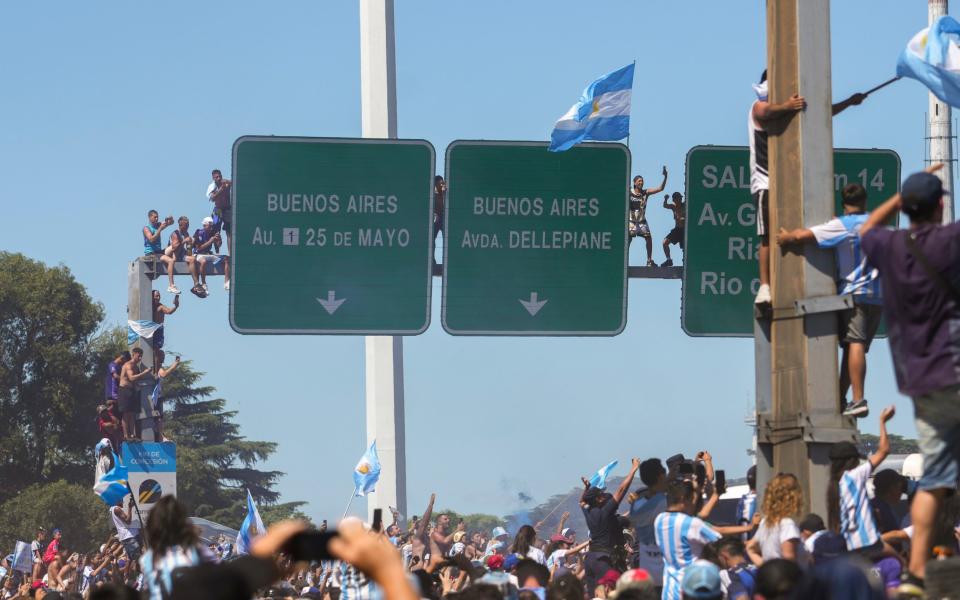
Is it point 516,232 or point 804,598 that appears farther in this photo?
point 516,232

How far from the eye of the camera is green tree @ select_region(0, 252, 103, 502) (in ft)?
225

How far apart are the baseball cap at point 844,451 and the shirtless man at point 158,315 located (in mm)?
17630

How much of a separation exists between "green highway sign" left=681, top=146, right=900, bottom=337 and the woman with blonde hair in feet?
35.6

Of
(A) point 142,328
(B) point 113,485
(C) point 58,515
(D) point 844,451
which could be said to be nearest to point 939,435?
(D) point 844,451

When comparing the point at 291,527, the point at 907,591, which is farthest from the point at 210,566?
the point at 907,591

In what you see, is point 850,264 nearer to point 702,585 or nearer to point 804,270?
point 804,270

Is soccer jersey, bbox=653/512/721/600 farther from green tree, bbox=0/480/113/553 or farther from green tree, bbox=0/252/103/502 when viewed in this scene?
green tree, bbox=0/252/103/502

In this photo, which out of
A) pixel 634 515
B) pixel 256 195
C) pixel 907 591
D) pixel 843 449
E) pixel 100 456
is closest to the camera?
pixel 907 591

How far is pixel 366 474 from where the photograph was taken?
31.1 metres

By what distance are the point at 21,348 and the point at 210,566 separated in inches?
2720

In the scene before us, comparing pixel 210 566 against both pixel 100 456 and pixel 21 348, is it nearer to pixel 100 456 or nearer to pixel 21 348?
pixel 100 456

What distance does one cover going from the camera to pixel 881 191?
2036 centimetres

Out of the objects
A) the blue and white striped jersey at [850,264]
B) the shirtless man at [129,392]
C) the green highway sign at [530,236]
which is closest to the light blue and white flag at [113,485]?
the shirtless man at [129,392]

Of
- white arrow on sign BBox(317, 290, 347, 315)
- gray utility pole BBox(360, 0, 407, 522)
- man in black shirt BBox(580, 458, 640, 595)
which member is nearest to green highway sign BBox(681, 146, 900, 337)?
white arrow on sign BBox(317, 290, 347, 315)
